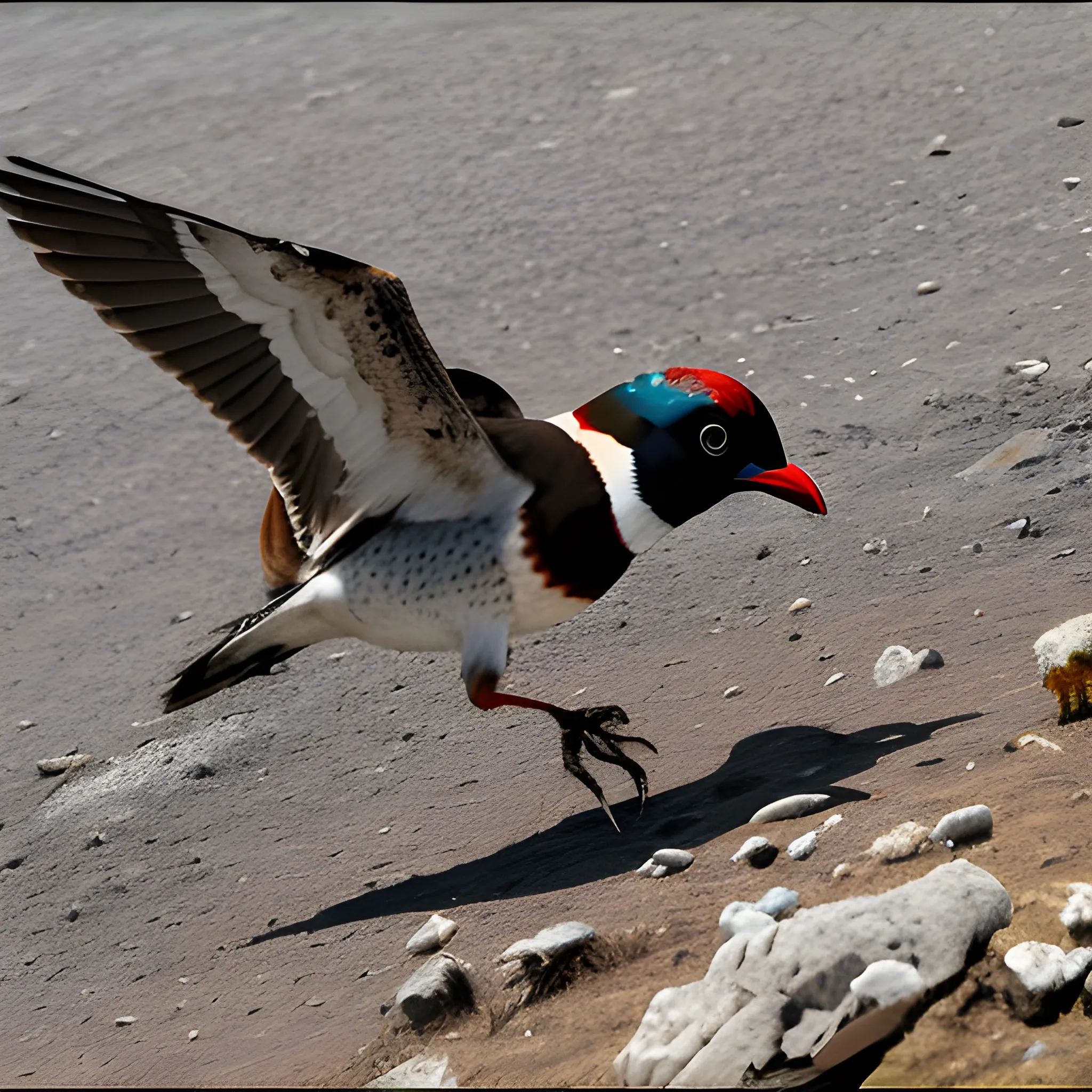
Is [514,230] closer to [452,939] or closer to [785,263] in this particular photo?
[785,263]

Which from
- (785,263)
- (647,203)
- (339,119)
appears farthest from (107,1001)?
(339,119)

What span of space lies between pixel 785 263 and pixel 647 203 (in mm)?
1005

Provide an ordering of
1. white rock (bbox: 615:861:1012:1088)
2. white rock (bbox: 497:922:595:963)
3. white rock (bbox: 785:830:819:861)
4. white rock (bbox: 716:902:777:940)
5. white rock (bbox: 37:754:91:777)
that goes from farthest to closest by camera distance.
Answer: white rock (bbox: 37:754:91:777) < white rock (bbox: 785:830:819:861) < white rock (bbox: 497:922:595:963) < white rock (bbox: 716:902:777:940) < white rock (bbox: 615:861:1012:1088)

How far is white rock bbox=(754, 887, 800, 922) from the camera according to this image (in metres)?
3.23

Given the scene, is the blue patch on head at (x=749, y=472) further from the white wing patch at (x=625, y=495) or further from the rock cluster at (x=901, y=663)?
the rock cluster at (x=901, y=663)

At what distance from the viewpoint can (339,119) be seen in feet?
29.7

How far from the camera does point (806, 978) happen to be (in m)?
2.92

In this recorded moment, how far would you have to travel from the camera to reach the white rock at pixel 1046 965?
282 cm

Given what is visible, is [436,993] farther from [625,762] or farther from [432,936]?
[625,762]

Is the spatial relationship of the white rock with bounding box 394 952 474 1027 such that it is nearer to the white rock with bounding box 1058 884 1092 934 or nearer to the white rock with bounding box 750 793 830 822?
the white rock with bounding box 750 793 830 822

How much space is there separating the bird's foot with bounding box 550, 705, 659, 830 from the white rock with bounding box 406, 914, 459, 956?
49 centimetres

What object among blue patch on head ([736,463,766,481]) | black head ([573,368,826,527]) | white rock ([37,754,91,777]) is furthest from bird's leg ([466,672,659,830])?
white rock ([37,754,91,777])

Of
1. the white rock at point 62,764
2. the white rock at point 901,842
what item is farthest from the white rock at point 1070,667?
the white rock at point 62,764

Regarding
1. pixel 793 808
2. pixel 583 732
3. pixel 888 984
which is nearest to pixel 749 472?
pixel 583 732
